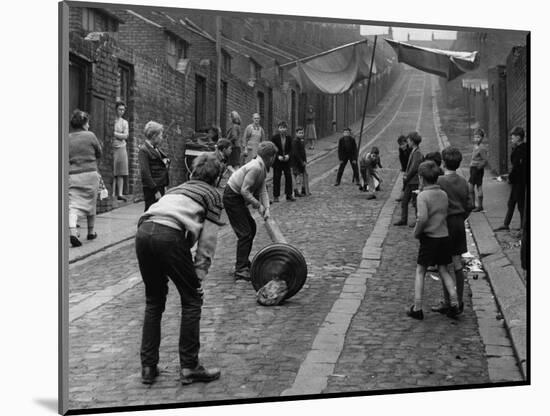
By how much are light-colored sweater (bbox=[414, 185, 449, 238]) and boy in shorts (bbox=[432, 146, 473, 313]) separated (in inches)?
3.1

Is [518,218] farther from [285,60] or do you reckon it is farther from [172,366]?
[172,366]

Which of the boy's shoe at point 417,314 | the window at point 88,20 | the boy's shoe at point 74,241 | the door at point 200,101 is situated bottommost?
the boy's shoe at point 417,314

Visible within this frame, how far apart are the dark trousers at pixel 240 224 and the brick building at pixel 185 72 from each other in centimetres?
50

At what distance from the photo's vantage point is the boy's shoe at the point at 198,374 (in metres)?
5.57

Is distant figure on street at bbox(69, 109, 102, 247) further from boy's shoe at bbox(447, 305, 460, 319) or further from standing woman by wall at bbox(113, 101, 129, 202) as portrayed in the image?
boy's shoe at bbox(447, 305, 460, 319)

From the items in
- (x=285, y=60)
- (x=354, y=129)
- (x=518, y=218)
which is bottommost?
(x=518, y=218)

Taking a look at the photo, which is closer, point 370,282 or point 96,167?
point 96,167

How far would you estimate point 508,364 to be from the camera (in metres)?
6.53

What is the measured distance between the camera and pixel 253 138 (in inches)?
247

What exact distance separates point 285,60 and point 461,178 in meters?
1.67

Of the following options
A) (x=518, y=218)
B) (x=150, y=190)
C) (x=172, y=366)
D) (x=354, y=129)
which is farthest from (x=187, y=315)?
(x=518, y=218)

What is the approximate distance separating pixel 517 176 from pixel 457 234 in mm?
938

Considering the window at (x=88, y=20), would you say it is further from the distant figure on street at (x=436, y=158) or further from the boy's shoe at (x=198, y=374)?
the distant figure on street at (x=436, y=158)

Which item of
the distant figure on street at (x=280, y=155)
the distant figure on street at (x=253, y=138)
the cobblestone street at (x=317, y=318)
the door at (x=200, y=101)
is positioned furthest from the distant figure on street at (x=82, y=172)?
the distant figure on street at (x=280, y=155)
